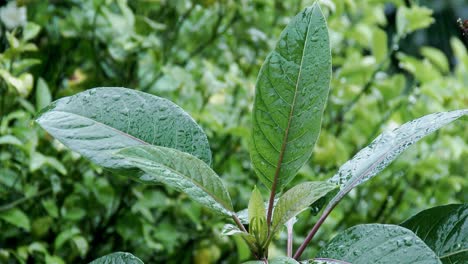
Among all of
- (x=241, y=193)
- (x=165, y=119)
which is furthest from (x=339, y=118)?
(x=165, y=119)

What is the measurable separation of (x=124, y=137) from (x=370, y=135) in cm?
99

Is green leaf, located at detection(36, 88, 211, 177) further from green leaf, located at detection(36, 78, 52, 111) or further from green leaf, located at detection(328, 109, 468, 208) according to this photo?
green leaf, located at detection(36, 78, 52, 111)

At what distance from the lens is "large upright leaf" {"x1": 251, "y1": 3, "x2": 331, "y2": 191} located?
1.83ft

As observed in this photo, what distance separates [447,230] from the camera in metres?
0.60

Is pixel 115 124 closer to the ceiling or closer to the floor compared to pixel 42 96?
closer to the ceiling

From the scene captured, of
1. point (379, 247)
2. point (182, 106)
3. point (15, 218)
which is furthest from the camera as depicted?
point (182, 106)

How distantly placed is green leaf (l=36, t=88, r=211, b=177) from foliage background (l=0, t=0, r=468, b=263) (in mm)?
471

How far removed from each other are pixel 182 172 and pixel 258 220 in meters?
0.10

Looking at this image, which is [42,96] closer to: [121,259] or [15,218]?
[15,218]

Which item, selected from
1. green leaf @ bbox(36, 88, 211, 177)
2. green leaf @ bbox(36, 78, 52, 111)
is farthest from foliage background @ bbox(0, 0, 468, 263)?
green leaf @ bbox(36, 88, 211, 177)

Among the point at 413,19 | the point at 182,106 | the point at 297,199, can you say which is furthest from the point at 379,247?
the point at 413,19

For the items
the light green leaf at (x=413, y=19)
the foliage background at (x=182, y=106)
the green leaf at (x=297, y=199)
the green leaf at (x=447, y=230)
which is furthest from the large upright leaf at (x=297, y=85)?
the light green leaf at (x=413, y=19)

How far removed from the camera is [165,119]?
64 centimetres

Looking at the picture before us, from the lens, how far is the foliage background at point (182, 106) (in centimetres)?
117
